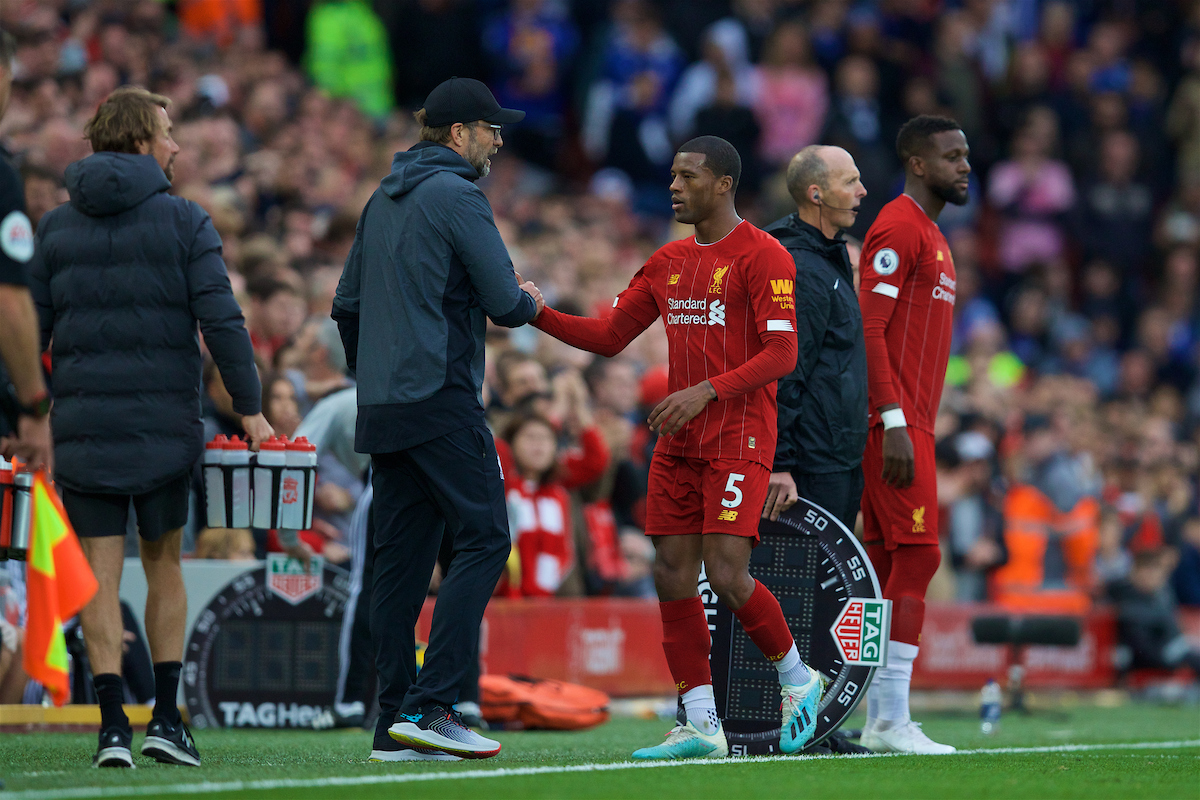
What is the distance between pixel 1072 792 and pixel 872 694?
2.12 m

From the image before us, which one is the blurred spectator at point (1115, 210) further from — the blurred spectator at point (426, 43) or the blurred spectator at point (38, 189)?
the blurred spectator at point (38, 189)

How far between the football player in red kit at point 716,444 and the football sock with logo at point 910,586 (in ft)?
2.56

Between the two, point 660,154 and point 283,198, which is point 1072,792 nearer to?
point 283,198

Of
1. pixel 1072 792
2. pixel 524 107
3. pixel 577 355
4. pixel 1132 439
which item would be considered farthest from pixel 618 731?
pixel 524 107

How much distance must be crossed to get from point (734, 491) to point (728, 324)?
2.17ft

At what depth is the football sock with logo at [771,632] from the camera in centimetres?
658

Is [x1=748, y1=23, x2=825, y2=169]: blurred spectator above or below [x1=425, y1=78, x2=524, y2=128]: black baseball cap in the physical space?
above

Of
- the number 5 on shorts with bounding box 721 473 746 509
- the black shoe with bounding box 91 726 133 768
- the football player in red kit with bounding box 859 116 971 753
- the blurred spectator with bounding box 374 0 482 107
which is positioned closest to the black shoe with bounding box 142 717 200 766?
the black shoe with bounding box 91 726 133 768

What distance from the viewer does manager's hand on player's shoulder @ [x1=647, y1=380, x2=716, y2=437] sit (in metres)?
6.34

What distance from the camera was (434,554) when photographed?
21.5ft

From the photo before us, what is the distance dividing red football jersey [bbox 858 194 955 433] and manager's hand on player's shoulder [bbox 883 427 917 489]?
0.51 feet

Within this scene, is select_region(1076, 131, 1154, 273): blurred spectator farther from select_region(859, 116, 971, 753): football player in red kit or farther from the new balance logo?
the new balance logo

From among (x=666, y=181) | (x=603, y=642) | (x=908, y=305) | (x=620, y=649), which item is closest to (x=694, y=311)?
(x=908, y=305)

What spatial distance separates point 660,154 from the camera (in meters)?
19.0
